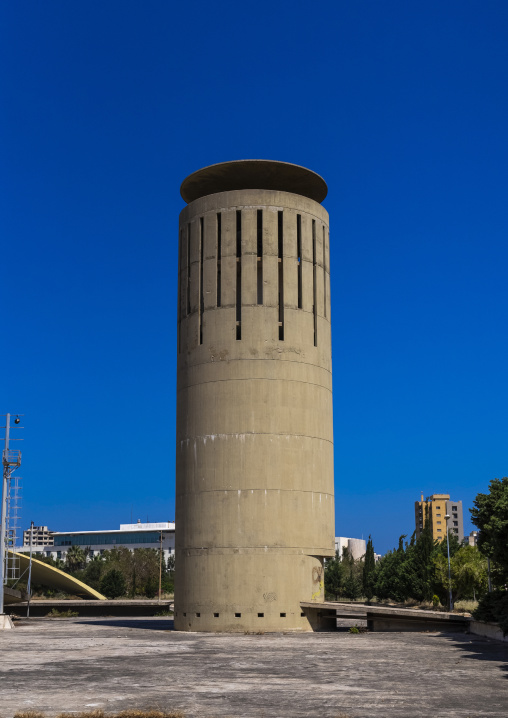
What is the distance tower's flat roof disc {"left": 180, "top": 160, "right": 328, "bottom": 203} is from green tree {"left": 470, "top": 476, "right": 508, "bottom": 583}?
57.9ft

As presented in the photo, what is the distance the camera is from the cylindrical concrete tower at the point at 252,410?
33.6 m

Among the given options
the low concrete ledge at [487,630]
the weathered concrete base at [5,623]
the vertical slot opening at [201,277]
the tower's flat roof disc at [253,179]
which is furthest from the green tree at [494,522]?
the weathered concrete base at [5,623]

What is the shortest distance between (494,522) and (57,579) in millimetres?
48419

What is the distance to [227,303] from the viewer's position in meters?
35.8

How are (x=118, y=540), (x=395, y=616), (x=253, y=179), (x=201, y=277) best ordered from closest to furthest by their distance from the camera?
(x=395, y=616), (x=201, y=277), (x=253, y=179), (x=118, y=540)

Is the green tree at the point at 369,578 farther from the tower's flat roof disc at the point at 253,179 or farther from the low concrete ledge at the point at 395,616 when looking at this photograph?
the tower's flat roof disc at the point at 253,179

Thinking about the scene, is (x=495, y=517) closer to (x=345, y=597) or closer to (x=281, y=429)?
(x=281, y=429)

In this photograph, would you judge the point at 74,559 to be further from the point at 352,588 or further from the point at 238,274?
the point at 238,274

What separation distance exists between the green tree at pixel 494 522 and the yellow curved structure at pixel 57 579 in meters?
40.0

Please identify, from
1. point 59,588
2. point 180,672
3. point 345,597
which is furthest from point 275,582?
point 345,597

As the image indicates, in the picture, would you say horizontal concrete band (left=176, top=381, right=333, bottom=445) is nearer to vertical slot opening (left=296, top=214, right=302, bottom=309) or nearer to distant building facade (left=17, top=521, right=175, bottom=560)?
vertical slot opening (left=296, top=214, right=302, bottom=309)

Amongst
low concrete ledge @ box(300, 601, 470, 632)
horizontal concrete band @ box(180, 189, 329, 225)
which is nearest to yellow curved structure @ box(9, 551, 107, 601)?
low concrete ledge @ box(300, 601, 470, 632)

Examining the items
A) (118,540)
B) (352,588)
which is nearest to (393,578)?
(352,588)

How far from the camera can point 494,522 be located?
25.2 meters
